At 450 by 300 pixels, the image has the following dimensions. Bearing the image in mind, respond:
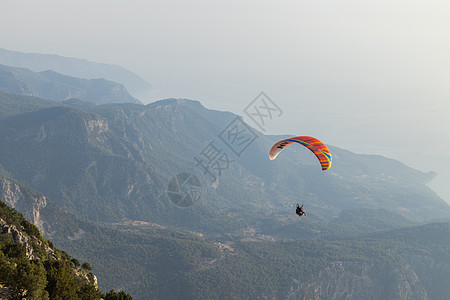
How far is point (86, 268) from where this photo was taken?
404 feet

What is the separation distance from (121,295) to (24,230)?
55926mm

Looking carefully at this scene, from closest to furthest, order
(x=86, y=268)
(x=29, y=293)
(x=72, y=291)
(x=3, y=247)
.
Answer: (x=29, y=293) < (x=72, y=291) < (x=3, y=247) < (x=86, y=268)

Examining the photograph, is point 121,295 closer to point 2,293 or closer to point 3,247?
point 2,293

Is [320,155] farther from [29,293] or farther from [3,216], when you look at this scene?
[3,216]

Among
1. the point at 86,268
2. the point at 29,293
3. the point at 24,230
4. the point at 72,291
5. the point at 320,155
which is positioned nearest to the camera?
the point at 29,293

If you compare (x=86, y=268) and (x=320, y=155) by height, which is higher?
(x=320, y=155)

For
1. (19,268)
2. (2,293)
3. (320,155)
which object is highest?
(320,155)

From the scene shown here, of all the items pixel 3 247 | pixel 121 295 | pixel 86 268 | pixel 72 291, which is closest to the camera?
pixel 72 291

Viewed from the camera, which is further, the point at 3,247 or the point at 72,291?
the point at 3,247

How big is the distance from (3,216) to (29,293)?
5842 centimetres

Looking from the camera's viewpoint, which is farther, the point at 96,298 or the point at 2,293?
the point at 96,298

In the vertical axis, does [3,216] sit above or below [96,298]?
above

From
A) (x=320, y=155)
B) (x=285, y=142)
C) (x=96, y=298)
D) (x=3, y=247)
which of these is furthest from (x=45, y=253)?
(x=320, y=155)

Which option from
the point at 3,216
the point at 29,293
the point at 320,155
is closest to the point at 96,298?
the point at 29,293
